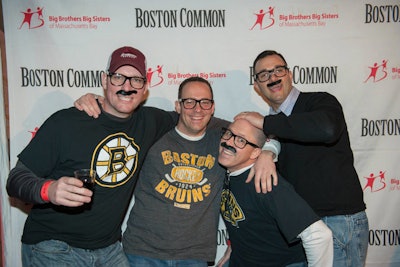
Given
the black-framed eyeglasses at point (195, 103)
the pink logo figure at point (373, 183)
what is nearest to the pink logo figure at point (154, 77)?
the black-framed eyeglasses at point (195, 103)

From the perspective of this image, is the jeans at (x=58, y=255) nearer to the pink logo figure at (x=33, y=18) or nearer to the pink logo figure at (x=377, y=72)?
the pink logo figure at (x=33, y=18)

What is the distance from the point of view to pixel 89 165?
2021 millimetres

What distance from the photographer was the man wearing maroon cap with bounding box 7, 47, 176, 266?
195cm

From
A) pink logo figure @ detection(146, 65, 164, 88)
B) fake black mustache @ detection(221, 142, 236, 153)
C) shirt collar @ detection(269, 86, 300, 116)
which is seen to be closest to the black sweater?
shirt collar @ detection(269, 86, 300, 116)

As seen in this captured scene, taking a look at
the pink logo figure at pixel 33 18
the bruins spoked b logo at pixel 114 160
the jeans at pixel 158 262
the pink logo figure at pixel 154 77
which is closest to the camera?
the bruins spoked b logo at pixel 114 160

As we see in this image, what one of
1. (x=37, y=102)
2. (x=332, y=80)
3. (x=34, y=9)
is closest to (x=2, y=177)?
(x=37, y=102)

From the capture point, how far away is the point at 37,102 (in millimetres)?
2945

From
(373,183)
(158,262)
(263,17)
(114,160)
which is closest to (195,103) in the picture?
(114,160)

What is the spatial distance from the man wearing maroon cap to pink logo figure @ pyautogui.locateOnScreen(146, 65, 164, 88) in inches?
33.9

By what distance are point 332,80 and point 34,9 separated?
2.65m

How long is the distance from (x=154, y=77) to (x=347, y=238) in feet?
6.42

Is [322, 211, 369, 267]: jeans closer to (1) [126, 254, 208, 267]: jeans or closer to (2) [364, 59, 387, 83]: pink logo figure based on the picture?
(1) [126, 254, 208, 267]: jeans

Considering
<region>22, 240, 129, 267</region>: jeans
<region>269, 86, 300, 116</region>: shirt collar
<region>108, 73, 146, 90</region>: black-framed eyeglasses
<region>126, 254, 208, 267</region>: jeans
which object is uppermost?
<region>108, 73, 146, 90</region>: black-framed eyeglasses

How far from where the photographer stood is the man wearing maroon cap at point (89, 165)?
1954 mm
